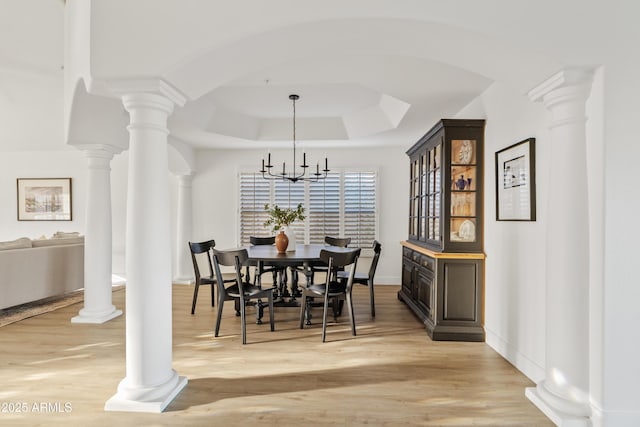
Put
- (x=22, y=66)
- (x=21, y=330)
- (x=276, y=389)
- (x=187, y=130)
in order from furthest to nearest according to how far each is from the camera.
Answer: (x=187, y=130)
(x=22, y=66)
(x=21, y=330)
(x=276, y=389)

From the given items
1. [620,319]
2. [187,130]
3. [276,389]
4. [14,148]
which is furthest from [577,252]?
[14,148]

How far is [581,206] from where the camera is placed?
2357 millimetres

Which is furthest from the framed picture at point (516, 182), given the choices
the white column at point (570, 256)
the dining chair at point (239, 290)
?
the dining chair at point (239, 290)

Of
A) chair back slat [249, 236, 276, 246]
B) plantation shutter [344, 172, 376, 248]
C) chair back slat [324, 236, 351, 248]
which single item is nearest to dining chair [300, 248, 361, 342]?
chair back slat [324, 236, 351, 248]

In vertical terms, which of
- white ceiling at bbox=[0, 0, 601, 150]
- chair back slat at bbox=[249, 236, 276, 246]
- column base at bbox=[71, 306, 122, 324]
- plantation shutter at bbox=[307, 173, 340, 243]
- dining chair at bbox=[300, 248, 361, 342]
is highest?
white ceiling at bbox=[0, 0, 601, 150]

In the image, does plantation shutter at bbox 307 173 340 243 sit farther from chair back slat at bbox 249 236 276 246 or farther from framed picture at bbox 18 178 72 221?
framed picture at bbox 18 178 72 221

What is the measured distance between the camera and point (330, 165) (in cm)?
737

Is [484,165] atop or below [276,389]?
atop

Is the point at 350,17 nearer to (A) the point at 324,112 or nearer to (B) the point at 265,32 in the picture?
(B) the point at 265,32

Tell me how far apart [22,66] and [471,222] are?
6369 millimetres

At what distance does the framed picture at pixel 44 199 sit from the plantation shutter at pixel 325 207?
201 inches

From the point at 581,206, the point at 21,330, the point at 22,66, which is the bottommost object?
the point at 21,330

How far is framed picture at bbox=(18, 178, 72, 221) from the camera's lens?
8.08 m

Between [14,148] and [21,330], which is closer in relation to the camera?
[21,330]
